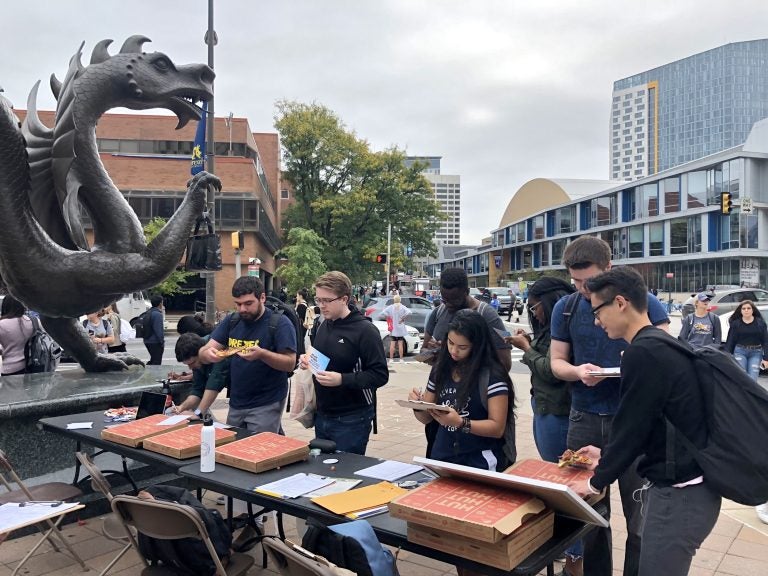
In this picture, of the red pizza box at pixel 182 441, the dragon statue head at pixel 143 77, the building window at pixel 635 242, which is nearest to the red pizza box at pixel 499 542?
the red pizza box at pixel 182 441

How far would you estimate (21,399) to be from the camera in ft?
17.3

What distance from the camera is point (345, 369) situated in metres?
4.49

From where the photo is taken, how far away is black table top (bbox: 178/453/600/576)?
246 centimetres

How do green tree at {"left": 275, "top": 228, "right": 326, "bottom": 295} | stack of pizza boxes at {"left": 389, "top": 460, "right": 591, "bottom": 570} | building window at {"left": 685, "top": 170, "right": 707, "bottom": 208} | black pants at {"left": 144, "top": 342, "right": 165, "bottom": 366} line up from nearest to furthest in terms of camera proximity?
stack of pizza boxes at {"left": 389, "top": 460, "right": 591, "bottom": 570} → black pants at {"left": 144, "top": 342, "right": 165, "bottom": 366} → green tree at {"left": 275, "top": 228, "right": 326, "bottom": 295} → building window at {"left": 685, "top": 170, "right": 707, "bottom": 208}

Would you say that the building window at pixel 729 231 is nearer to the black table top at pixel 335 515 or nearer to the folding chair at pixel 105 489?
the black table top at pixel 335 515

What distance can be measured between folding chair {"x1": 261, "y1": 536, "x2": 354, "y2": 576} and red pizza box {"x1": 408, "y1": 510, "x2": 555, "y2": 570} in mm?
349

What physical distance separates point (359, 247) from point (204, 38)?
26.8 m

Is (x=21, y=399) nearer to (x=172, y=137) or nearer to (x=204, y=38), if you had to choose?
(x=204, y=38)

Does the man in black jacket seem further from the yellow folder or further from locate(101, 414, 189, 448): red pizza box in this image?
locate(101, 414, 189, 448): red pizza box

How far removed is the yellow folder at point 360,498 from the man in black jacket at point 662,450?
961 millimetres

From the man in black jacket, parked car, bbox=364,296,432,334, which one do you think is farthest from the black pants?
the man in black jacket

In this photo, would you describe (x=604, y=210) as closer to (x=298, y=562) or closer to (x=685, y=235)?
(x=685, y=235)

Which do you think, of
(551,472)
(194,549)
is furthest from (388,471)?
(194,549)

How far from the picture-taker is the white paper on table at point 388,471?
3.39 metres
